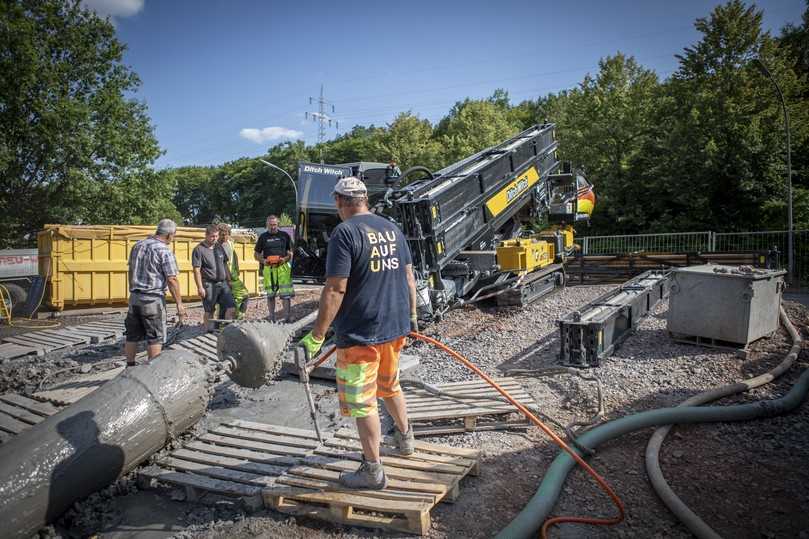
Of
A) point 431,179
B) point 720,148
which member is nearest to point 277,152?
point 720,148

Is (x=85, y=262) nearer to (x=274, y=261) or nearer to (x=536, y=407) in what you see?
(x=274, y=261)

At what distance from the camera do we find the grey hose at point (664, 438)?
Result: 267 cm

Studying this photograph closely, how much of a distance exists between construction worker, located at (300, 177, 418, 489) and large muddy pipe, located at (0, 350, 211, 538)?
4.46 feet

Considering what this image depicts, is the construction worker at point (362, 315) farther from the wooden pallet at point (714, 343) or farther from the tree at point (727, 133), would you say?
the tree at point (727, 133)

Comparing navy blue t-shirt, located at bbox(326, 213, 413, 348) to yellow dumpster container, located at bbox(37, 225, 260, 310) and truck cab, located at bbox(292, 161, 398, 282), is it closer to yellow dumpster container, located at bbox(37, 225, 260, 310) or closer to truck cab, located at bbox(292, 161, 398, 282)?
truck cab, located at bbox(292, 161, 398, 282)

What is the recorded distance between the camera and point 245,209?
62.1 metres

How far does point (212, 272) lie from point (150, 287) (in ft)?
5.92

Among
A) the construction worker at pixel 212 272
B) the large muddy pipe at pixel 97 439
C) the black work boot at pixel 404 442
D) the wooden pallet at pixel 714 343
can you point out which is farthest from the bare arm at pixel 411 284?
the wooden pallet at pixel 714 343

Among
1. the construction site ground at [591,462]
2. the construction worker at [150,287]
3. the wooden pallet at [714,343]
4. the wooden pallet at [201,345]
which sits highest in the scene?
the construction worker at [150,287]

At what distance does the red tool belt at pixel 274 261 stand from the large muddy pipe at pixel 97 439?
3.88 m

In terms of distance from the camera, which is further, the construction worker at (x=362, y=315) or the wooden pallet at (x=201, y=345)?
the wooden pallet at (x=201, y=345)

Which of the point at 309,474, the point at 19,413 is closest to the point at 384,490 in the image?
the point at 309,474

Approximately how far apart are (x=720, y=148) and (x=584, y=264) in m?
12.0

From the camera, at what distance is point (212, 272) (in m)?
7.06
